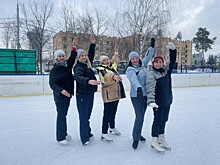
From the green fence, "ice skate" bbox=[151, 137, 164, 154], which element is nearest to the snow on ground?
"ice skate" bbox=[151, 137, 164, 154]

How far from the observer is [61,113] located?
106 inches

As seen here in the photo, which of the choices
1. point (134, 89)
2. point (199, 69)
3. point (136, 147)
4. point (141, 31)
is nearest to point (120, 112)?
point (136, 147)

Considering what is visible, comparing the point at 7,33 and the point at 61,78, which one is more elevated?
the point at 7,33

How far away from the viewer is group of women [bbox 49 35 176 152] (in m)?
2.44

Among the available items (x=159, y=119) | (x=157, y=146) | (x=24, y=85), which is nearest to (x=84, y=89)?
(x=159, y=119)

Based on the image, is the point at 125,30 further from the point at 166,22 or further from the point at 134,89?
the point at 134,89

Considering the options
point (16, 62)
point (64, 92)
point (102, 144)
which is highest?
point (16, 62)

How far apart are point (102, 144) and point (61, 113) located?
773 millimetres

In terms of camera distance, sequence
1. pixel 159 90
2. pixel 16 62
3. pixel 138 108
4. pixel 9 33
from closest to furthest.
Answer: pixel 159 90
pixel 138 108
pixel 16 62
pixel 9 33

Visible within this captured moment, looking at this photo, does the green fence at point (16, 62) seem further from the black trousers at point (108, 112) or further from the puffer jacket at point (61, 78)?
the black trousers at point (108, 112)

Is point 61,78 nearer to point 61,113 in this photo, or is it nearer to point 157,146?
point 61,113

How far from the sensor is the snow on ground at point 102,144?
2.36m

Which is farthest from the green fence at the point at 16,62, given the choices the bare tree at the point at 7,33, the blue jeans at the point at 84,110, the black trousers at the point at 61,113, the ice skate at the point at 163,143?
the bare tree at the point at 7,33

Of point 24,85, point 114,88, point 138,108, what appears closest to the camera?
point 138,108
